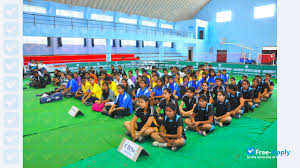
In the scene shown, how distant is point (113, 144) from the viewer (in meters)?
4.11

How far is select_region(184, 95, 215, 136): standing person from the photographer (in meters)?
4.39

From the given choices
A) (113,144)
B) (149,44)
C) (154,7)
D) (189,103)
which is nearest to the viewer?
(113,144)

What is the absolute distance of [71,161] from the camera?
3.44m

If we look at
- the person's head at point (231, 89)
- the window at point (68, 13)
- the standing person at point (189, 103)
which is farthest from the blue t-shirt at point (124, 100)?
the window at point (68, 13)

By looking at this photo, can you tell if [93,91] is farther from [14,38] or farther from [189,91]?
[14,38]

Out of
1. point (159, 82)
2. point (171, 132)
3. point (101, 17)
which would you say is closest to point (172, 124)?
point (171, 132)

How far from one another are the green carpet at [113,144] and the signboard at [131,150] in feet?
0.30

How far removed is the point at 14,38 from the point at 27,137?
12.9 ft

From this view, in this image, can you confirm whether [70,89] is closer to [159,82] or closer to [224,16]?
[159,82]

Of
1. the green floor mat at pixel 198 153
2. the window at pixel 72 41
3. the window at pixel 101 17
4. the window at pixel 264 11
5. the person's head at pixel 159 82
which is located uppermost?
the window at pixel 264 11

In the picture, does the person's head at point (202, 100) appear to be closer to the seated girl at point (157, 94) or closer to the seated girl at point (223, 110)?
the seated girl at point (223, 110)

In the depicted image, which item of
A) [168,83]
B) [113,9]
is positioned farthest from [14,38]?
[113,9]

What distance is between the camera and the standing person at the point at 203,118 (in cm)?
439

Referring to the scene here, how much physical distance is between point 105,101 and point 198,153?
12.8 feet
